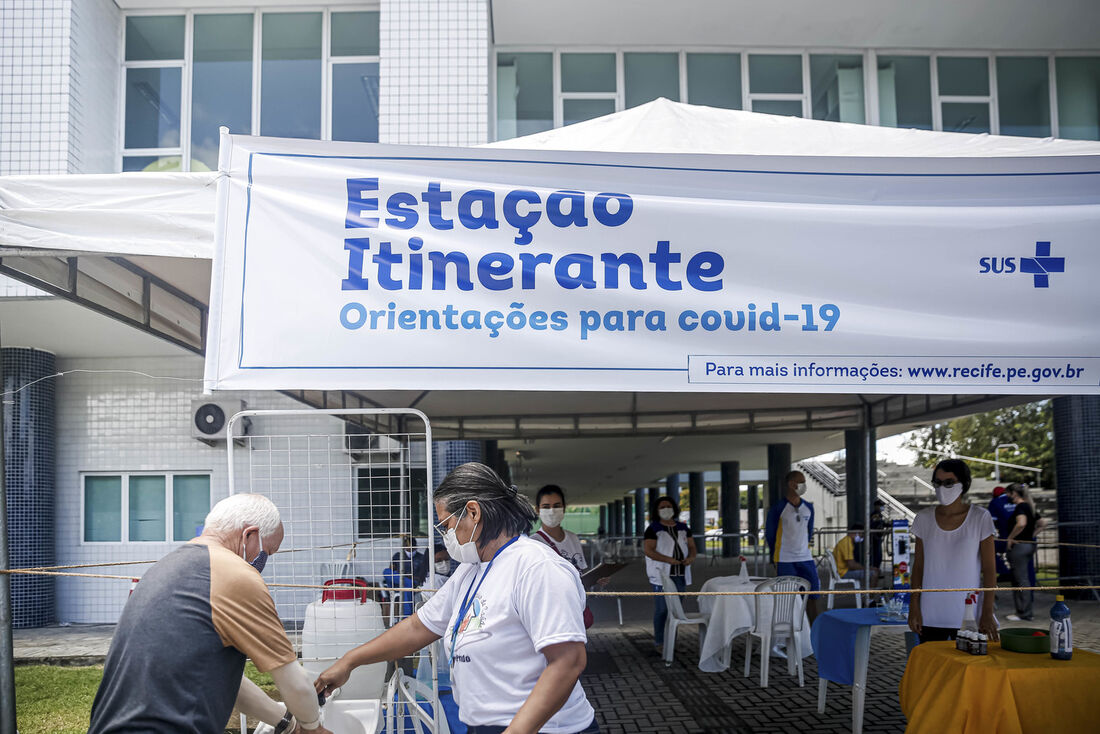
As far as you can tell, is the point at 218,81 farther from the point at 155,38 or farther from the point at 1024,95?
the point at 1024,95

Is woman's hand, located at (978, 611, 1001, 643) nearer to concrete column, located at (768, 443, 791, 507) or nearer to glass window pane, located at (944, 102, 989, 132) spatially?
glass window pane, located at (944, 102, 989, 132)

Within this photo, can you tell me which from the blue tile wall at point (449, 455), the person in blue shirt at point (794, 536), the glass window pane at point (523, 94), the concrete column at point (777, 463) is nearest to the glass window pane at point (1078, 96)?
the glass window pane at point (523, 94)

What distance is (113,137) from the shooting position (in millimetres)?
12164

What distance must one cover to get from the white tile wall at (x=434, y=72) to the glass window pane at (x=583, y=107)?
1705mm

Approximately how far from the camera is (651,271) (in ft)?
11.2

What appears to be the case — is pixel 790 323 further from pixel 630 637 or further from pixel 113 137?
pixel 113 137

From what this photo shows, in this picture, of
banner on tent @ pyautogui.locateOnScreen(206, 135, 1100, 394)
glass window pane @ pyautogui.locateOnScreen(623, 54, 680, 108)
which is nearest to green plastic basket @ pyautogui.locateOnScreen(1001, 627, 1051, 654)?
banner on tent @ pyautogui.locateOnScreen(206, 135, 1100, 394)

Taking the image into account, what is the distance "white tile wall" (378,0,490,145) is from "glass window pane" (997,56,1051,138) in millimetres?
7643

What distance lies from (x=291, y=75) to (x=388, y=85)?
6.70ft

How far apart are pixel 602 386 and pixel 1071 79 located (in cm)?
1283

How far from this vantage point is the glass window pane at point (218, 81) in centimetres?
1227

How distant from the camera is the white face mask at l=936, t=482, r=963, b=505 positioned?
5.09 m

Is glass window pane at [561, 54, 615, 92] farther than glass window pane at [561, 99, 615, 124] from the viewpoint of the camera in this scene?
Yes

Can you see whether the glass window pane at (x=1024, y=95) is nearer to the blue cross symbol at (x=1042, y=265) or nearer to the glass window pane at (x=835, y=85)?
the glass window pane at (x=835, y=85)
